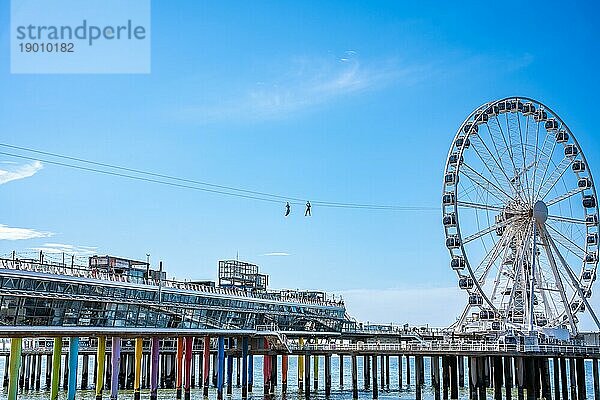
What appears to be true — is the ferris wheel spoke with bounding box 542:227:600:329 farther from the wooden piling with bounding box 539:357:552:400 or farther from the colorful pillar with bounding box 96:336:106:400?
the colorful pillar with bounding box 96:336:106:400

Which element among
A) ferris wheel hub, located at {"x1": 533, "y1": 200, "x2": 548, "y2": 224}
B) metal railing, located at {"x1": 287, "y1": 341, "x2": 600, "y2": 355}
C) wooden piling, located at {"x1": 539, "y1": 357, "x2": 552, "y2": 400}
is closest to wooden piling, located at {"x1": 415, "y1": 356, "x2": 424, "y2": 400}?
metal railing, located at {"x1": 287, "y1": 341, "x2": 600, "y2": 355}

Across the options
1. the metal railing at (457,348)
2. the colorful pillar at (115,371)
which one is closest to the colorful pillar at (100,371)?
the colorful pillar at (115,371)

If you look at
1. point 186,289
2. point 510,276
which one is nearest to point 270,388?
A: point 186,289

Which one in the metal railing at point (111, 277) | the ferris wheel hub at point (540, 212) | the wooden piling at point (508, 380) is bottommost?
the wooden piling at point (508, 380)

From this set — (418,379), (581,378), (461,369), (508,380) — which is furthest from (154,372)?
(461,369)

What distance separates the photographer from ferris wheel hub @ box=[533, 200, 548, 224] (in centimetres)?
6375

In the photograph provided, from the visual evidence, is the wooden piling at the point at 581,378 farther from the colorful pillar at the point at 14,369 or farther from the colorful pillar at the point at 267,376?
the colorful pillar at the point at 14,369

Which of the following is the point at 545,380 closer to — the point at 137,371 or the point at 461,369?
the point at 461,369

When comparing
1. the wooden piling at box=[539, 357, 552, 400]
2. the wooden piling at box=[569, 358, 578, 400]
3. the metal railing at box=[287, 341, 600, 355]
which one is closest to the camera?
the metal railing at box=[287, 341, 600, 355]

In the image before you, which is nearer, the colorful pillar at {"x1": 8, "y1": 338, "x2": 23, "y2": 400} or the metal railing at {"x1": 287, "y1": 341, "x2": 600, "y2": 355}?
the colorful pillar at {"x1": 8, "y1": 338, "x2": 23, "y2": 400}

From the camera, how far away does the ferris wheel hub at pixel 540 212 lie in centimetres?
6375

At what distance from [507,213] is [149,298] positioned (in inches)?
1095

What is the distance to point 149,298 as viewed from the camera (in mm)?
59969

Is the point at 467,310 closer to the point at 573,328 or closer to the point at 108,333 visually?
the point at 573,328
